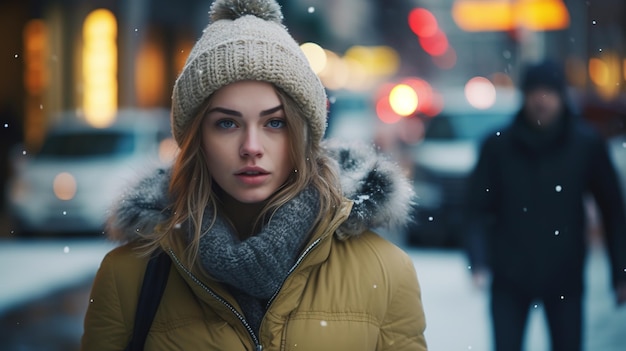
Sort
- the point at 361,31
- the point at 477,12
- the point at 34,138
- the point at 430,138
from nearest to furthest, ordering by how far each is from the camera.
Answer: the point at 430,138, the point at 34,138, the point at 477,12, the point at 361,31

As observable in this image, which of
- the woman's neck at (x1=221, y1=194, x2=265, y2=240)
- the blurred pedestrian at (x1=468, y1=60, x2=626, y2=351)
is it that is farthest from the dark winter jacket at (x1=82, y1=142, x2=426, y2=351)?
the blurred pedestrian at (x1=468, y1=60, x2=626, y2=351)

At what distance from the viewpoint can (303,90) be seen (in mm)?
2479

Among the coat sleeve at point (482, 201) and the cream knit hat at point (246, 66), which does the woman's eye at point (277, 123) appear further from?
the coat sleeve at point (482, 201)

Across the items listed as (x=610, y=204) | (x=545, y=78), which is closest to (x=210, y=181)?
(x=610, y=204)

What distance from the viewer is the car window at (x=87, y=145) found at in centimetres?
1423

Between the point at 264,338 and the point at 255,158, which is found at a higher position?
the point at 255,158

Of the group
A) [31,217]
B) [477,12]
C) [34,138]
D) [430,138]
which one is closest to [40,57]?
[34,138]

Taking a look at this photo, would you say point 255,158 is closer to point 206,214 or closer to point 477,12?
point 206,214

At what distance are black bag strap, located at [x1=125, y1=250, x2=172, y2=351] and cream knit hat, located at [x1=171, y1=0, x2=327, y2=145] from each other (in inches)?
15.2

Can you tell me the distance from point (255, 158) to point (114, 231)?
0.52 m

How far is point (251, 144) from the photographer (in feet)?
7.96

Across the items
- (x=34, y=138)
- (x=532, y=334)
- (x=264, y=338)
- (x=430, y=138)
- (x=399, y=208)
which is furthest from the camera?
(x=34, y=138)

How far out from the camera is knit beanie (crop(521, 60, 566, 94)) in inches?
203

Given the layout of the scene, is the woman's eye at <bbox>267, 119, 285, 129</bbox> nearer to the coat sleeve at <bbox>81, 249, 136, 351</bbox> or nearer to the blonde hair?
the blonde hair
